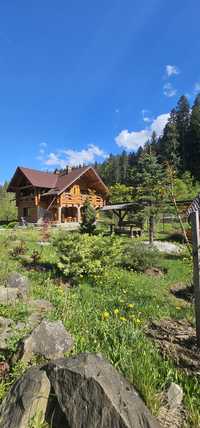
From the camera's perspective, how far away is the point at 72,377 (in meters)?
2.50

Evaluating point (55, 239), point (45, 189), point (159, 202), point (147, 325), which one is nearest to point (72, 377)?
point (147, 325)

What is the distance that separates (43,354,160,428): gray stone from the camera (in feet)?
7.34

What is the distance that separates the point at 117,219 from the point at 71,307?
21118 millimetres

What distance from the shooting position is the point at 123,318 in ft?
13.8

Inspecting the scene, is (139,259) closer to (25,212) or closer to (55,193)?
(55,193)

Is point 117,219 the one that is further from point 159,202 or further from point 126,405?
point 126,405

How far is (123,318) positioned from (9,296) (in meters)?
2.18

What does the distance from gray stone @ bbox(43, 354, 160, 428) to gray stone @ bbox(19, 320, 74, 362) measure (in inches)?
19.1

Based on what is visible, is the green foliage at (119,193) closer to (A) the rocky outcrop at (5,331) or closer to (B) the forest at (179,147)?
(B) the forest at (179,147)

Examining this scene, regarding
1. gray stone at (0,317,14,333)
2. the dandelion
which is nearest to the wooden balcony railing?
the dandelion

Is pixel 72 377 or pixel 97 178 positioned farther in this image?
pixel 97 178

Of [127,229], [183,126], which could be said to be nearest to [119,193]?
[127,229]

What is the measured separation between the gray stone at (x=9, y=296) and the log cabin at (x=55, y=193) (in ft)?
83.7

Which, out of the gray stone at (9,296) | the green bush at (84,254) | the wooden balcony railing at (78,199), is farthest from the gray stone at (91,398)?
the wooden balcony railing at (78,199)
